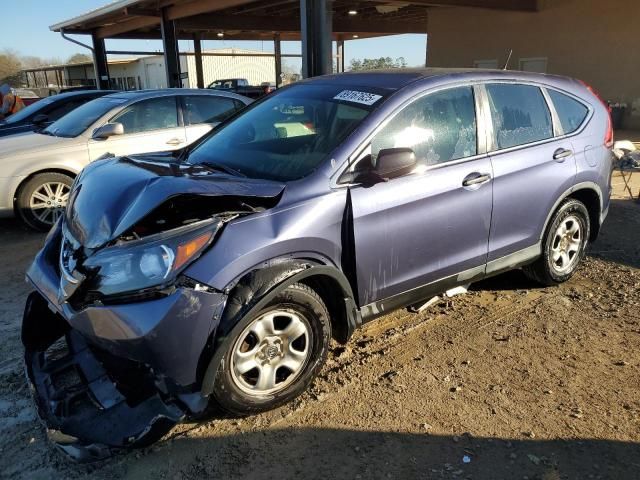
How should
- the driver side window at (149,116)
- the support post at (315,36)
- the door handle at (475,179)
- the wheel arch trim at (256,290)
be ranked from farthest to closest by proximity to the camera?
the support post at (315,36), the driver side window at (149,116), the door handle at (475,179), the wheel arch trim at (256,290)

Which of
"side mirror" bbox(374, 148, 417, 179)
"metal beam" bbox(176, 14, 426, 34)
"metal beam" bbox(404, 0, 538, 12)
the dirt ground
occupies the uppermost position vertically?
"metal beam" bbox(176, 14, 426, 34)

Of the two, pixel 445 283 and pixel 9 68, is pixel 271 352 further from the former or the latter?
pixel 9 68

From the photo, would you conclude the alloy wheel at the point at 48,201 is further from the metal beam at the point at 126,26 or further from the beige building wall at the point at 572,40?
the metal beam at the point at 126,26

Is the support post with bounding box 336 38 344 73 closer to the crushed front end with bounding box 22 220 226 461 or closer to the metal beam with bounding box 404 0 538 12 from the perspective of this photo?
the metal beam with bounding box 404 0 538 12

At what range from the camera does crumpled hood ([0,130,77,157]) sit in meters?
6.18

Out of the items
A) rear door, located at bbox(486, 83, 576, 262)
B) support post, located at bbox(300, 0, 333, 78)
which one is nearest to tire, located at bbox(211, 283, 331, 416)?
rear door, located at bbox(486, 83, 576, 262)

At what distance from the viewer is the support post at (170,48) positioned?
19.5 m

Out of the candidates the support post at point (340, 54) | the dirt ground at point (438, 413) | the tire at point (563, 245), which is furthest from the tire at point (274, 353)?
the support post at point (340, 54)

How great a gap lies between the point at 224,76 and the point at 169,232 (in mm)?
50515

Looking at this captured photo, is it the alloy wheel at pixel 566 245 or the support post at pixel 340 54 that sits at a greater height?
the support post at pixel 340 54

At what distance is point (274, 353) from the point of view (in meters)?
2.84

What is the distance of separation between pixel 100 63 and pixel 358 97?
25.2 m

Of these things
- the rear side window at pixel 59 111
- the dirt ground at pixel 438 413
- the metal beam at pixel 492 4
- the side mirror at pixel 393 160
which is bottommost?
the dirt ground at pixel 438 413

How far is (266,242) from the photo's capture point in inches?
104
